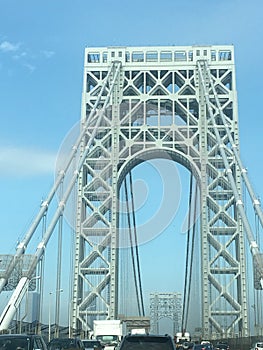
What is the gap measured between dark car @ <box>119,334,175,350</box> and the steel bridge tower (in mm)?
42389

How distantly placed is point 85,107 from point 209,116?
11.7m

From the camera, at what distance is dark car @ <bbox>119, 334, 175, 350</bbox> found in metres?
14.5

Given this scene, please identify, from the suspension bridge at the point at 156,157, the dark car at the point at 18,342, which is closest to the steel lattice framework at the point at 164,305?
the suspension bridge at the point at 156,157

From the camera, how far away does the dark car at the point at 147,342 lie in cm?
1454

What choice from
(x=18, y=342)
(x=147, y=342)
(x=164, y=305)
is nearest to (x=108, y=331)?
(x=18, y=342)

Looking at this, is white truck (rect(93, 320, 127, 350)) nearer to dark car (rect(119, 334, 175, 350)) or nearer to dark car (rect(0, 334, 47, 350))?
dark car (rect(0, 334, 47, 350))

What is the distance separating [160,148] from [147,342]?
48.1 metres

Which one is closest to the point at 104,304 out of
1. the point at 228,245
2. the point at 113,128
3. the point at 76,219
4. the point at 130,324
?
the point at 130,324

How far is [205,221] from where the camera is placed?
59.3m

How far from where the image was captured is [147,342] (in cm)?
1474

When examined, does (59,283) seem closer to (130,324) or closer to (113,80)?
(130,324)

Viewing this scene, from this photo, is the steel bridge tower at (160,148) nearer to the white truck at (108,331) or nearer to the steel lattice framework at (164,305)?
the white truck at (108,331)

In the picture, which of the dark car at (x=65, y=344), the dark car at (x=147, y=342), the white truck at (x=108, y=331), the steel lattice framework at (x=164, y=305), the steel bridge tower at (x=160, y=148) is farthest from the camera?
the steel lattice framework at (x=164, y=305)

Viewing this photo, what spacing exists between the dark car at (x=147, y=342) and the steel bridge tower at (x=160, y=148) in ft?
139
